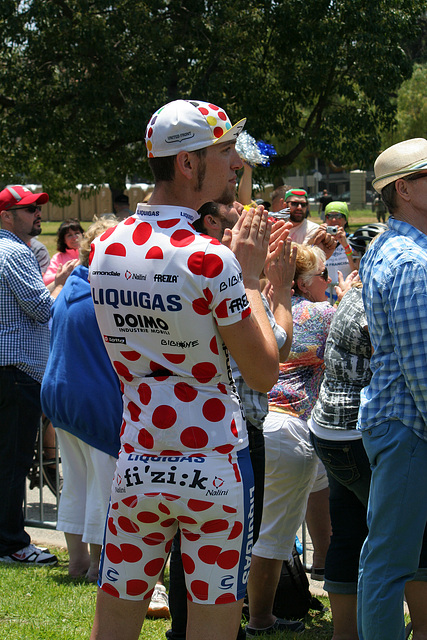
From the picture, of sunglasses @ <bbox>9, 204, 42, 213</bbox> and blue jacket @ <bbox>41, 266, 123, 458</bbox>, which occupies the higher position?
sunglasses @ <bbox>9, 204, 42, 213</bbox>

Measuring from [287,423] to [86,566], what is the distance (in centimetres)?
181

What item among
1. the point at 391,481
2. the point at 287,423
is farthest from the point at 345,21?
the point at 391,481

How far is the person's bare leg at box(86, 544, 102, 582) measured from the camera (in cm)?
468

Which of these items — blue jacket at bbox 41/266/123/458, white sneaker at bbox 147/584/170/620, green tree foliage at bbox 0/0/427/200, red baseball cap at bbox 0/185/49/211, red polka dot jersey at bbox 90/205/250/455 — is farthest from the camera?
green tree foliage at bbox 0/0/427/200

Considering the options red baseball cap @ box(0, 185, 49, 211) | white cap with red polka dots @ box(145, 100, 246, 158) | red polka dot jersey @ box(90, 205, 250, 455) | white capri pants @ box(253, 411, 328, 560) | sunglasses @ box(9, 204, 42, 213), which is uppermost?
white cap with red polka dots @ box(145, 100, 246, 158)

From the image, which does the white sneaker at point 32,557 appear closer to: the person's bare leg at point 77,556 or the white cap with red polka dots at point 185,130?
the person's bare leg at point 77,556

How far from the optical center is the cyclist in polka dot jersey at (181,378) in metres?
2.25

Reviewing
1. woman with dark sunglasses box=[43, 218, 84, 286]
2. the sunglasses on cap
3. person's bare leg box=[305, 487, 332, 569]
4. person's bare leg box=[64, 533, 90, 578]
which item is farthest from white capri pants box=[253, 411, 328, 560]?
woman with dark sunglasses box=[43, 218, 84, 286]

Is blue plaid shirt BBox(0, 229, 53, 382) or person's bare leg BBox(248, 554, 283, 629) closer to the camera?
person's bare leg BBox(248, 554, 283, 629)

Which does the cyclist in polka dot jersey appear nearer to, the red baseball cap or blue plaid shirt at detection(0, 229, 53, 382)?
blue plaid shirt at detection(0, 229, 53, 382)

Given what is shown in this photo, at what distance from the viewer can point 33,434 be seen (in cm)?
519

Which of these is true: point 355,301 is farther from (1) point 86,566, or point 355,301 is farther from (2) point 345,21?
(2) point 345,21

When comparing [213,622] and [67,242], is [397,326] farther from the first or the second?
[67,242]

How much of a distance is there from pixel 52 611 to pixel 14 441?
1.27m
